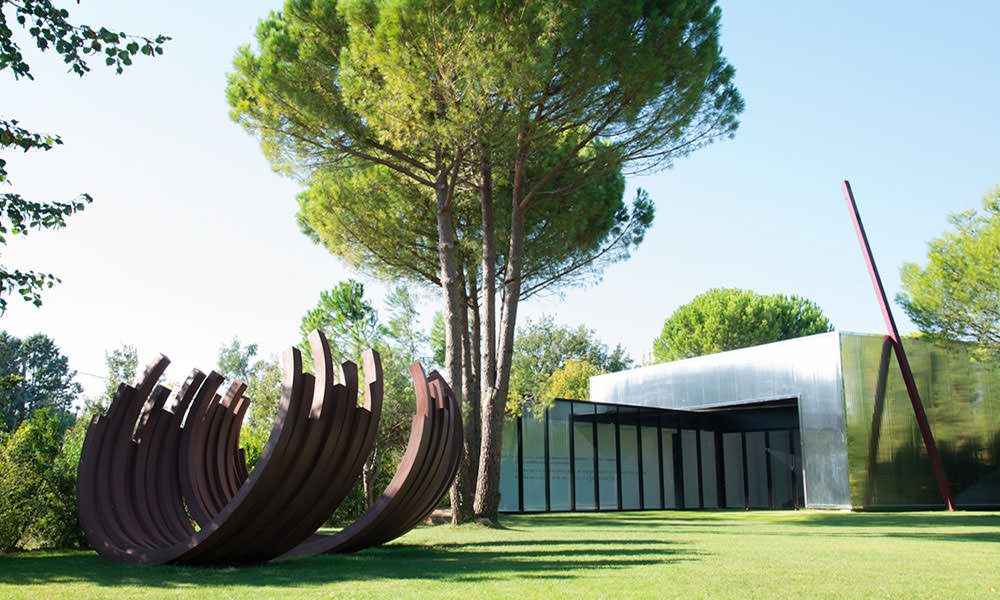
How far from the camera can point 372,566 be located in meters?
7.56

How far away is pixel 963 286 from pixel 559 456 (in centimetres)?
1126

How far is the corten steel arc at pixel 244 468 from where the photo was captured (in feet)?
22.4

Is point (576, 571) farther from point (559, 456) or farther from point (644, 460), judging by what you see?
point (644, 460)

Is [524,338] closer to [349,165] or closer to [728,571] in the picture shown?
[349,165]

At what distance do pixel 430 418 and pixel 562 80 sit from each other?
7.33 metres

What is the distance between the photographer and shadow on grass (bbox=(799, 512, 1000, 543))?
12.0m

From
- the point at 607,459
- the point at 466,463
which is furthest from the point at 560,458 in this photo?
the point at 466,463

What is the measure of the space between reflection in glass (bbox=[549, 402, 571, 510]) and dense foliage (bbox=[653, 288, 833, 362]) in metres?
19.3

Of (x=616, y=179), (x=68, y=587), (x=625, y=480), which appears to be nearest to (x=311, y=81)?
(x=616, y=179)

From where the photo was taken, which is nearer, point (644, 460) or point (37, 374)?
point (644, 460)

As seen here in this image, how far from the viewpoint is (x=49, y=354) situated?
162 feet

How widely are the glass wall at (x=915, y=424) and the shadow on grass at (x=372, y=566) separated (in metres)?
12.4

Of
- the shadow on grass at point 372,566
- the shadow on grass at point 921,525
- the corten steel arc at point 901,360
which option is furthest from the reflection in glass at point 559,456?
the shadow on grass at point 372,566

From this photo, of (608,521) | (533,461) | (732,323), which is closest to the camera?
(608,521)
